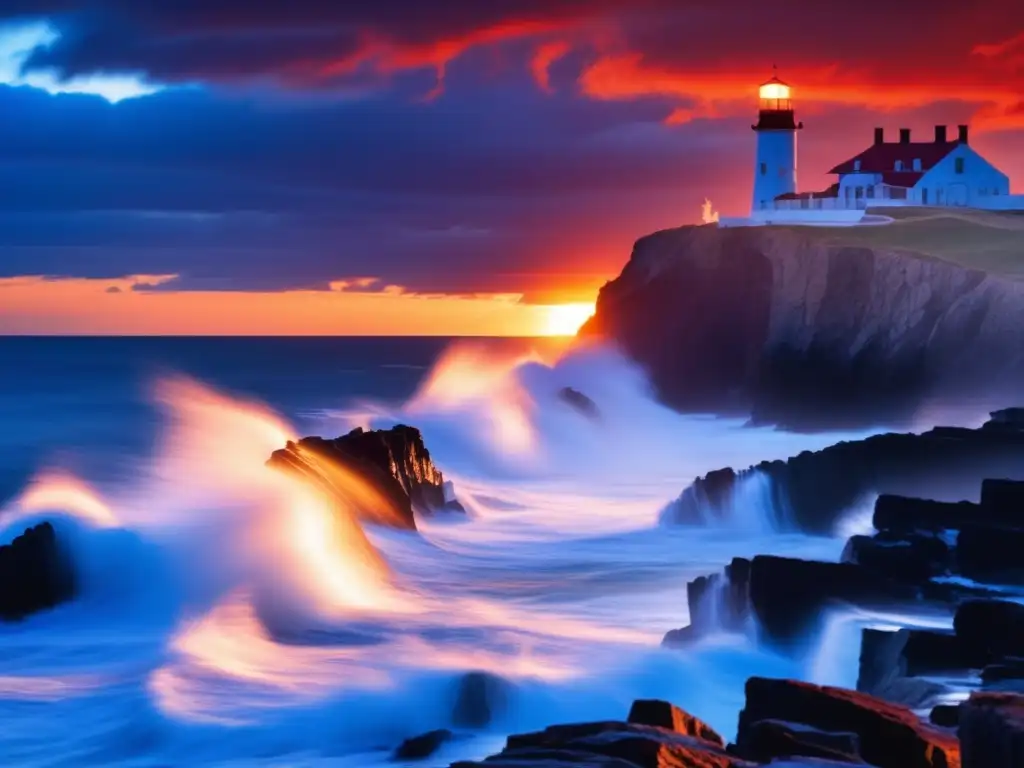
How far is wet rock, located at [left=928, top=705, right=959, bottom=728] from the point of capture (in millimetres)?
10125

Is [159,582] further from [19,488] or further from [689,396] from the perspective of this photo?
[689,396]

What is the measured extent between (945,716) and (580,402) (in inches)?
1538

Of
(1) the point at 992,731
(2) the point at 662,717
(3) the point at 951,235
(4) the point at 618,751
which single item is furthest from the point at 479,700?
(3) the point at 951,235

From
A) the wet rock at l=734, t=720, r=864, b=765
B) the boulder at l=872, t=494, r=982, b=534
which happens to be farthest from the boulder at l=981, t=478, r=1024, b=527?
the wet rock at l=734, t=720, r=864, b=765

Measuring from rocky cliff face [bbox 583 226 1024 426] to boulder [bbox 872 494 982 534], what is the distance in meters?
24.2

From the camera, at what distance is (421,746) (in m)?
12.0

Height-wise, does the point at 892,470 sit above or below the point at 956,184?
below

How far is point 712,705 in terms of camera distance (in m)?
13.8

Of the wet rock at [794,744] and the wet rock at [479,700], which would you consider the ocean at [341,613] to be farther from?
the wet rock at [794,744]

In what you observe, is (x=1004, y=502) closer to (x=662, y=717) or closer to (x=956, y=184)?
(x=662, y=717)

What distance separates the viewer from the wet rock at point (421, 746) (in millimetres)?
11891

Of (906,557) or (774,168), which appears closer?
(906,557)

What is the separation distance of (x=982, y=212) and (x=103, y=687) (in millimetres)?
40010

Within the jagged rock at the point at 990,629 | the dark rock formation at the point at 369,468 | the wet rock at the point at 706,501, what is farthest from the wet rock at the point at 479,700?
the wet rock at the point at 706,501
